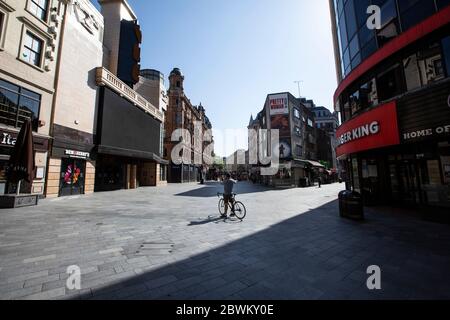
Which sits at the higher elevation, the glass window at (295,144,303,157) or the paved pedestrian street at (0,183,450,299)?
the glass window at (295,144,303,157)

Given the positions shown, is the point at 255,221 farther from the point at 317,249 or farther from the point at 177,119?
the point at 177,119

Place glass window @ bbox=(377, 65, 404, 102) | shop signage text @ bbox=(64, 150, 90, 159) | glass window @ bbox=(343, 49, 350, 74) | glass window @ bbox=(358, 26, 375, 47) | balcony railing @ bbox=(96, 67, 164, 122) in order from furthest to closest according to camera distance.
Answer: balcony railing @ bbox=(96, 67, 164, 122), shop signage text @ bbox=(64, 150, 90, 159), glass window @ bbox=(343, 49, 350, 74), glass window @ bbox=(358, 26, 375, 47), glass window @ bbox=(377, 65, 404, 102)

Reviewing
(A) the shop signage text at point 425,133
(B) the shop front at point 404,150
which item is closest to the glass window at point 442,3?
(B) the shop front at point 404,150

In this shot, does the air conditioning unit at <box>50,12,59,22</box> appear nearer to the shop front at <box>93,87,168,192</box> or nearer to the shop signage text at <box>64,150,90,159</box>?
the shop front at <box>93,87,168,192</box>

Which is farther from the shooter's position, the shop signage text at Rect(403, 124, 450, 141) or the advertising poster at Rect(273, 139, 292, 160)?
the advertising poster at Rect(273, 139, 292, 160)

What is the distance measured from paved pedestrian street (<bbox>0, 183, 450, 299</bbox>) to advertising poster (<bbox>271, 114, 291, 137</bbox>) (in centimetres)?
2653

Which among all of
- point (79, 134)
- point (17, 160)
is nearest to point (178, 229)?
point (17, 160)

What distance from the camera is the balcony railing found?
57.3ft

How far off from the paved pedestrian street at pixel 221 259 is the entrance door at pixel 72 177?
7983 millimetres

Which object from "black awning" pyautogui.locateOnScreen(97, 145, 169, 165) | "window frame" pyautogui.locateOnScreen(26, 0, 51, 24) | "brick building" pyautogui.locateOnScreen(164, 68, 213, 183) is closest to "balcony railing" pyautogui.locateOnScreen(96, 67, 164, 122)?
"window frame" pyautogui.locateOnScreen(26, 0, 51, 24)

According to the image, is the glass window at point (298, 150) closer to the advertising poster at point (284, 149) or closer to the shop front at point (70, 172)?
the advertising poster at point (284, 149)

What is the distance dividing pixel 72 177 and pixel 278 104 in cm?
2935
